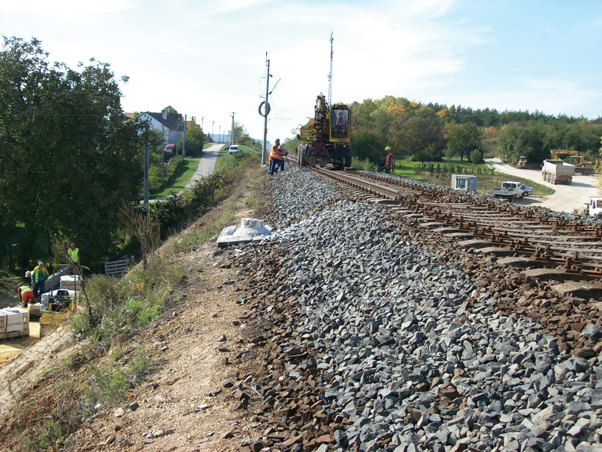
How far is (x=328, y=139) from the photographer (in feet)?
80.1

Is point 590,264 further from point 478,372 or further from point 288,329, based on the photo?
point 288,329

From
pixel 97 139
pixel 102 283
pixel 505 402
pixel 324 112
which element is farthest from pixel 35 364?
pixel 324 112

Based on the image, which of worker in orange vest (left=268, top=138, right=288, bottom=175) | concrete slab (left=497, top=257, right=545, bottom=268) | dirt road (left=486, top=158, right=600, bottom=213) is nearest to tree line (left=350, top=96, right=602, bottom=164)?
dirt road (left=486, top=158, right=600, bottom=213)

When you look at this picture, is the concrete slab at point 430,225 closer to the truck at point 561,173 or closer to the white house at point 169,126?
the truck at point 561,173

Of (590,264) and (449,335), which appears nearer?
(449,335)

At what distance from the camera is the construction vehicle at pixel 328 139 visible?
24.2m

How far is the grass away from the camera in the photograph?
44.9 meters

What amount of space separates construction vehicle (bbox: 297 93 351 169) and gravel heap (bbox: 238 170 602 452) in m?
17.6

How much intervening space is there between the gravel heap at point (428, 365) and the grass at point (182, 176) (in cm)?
3657

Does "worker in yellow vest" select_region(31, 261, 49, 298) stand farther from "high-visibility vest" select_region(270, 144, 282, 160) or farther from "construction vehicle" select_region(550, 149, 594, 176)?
"construction vehicle" select_region(550, 149, 594, 176)

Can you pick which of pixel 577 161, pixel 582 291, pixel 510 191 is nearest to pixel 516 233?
pixel 582 291

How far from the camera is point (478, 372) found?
150 inches

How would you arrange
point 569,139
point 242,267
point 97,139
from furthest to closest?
point 569,139, point 97,139, point 242,267

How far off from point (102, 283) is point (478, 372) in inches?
303
